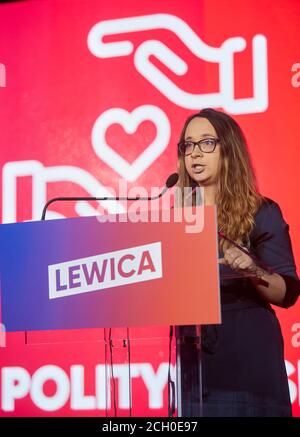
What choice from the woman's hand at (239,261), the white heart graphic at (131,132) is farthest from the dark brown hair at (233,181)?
the woman's hand at (239,261)

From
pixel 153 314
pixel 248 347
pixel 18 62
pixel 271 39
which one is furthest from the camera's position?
pixel 18 62

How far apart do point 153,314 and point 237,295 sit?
36.6 inches

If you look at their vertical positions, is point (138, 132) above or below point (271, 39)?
below

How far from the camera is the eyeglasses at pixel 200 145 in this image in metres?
3.76

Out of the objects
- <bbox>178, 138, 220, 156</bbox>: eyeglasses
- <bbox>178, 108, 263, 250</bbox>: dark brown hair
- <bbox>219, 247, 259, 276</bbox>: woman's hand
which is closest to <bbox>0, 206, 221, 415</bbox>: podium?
<bbox>219, 247, 259, 276</bbox>: woman's hand

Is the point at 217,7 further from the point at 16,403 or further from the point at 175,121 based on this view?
the point at 16,403

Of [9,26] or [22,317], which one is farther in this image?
[9,26]

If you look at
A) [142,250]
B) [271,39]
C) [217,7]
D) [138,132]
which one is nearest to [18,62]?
[138,132]

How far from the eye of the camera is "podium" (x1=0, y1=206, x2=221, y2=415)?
2.76 m

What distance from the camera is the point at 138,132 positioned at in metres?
3.99

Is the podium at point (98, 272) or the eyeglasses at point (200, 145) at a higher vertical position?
the eyeglasses at point (200, 145)

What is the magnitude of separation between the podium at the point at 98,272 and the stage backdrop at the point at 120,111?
887 millimetres
